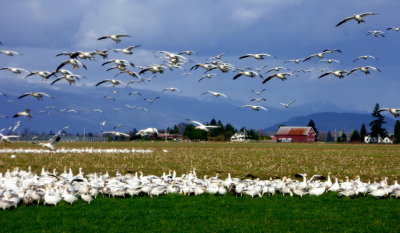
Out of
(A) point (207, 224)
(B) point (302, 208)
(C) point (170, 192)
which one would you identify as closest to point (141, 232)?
(A) point (207, 224)

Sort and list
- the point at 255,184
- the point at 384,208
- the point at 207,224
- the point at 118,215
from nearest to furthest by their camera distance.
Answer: the point at 207,224 < the point at 118,215 < the point at 384,208 < the point at 255,184

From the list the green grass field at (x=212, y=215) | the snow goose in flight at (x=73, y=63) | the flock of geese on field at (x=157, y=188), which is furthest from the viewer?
the snow goose in flight at (x=73, y=63)

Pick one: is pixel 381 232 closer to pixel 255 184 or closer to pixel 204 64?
pixel 255 184

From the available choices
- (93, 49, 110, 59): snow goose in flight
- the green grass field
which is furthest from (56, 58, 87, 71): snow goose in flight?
the green grass field

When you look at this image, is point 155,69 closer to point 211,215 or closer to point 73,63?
point 73,63

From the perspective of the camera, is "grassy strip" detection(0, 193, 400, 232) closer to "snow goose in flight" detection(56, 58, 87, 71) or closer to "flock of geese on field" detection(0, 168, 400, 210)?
"flock of geese on field" detection(0, 168, 400, 210)

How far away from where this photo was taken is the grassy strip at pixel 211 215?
17594 millimetres

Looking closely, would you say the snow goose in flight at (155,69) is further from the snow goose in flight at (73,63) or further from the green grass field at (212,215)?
the green grass field at (212,215)

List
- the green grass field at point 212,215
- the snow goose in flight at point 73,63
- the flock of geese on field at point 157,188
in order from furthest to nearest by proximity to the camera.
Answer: the snow goose in flight at point 73,63
the flock of geese on field at point 157,188
the green grass field at point 212,215

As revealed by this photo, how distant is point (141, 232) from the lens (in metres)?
17.0

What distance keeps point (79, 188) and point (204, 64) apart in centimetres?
1664

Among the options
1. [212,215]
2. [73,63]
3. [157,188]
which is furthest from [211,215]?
[73,63]

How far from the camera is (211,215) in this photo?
19.9 m

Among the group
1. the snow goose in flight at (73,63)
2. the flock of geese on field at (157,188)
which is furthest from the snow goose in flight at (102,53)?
the flock of geese on field at (157,188)
